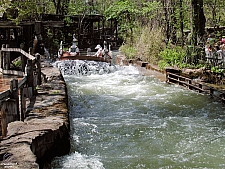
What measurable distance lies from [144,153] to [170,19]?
1613cm

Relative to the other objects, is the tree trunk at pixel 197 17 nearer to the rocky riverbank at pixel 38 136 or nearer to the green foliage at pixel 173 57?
the green foliage at pixel 173 57

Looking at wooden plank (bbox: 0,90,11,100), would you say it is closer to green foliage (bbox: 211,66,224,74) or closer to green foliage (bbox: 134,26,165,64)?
green foliage (bbox: 211,66,224,74)

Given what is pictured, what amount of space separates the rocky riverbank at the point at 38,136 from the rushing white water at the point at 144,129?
0.30m

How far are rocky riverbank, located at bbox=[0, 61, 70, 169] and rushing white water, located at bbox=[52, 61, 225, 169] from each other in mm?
303

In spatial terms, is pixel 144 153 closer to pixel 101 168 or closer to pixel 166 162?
pixel 166 162

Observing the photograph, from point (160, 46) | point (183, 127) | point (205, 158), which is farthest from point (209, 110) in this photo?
point (160, 46)

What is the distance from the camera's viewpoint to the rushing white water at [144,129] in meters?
6.18

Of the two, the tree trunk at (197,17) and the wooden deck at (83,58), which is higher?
the tree trunk at (197,17)

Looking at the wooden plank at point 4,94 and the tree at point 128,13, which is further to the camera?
the tree at point 128,13

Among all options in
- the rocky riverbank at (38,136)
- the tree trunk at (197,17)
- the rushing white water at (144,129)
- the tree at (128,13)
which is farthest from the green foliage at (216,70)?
the tree at (128,13)

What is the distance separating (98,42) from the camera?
34.8 m

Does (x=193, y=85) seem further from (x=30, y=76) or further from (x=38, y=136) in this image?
(x=38, y=136)

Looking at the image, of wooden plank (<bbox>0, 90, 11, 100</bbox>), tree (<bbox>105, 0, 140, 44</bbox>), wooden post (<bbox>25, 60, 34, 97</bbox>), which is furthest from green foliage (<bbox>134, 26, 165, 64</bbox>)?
wooden plank (<bbox>0, 90, 11, 100</bbox>)

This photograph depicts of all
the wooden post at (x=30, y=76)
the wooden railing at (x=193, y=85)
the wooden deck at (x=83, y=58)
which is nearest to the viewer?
the wooden post at (x=30, y=76)
